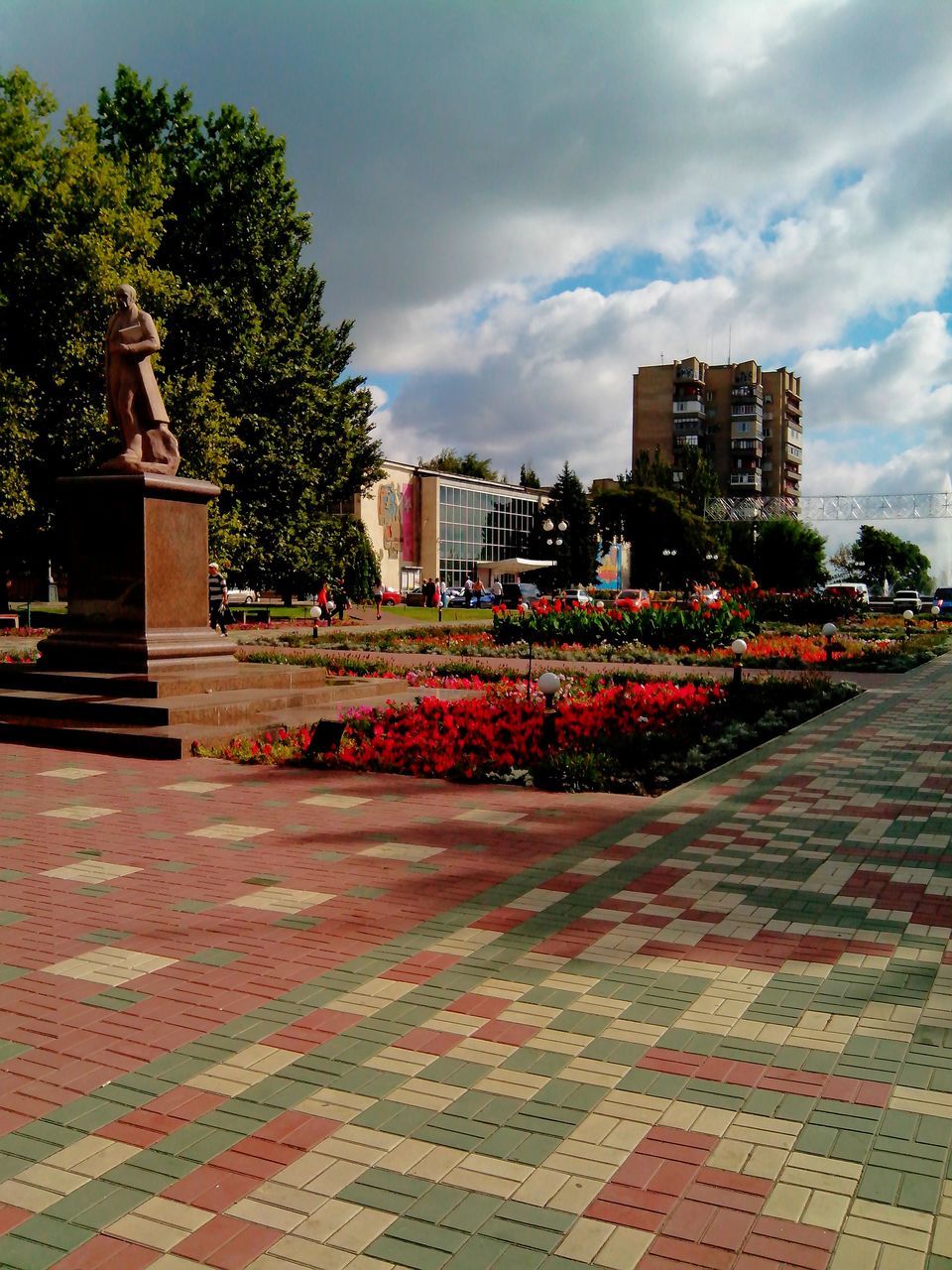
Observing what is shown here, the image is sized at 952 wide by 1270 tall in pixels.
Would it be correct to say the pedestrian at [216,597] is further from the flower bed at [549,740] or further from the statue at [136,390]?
the flower bed at [549,740]

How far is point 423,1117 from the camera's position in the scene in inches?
143

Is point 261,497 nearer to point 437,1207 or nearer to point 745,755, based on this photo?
point 745,755

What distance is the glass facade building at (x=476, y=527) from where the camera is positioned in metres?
82.3

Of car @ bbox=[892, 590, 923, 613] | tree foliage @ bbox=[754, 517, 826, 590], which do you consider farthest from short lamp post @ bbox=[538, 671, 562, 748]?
tree foliage @ bbox=[754, 517, 826, 590]

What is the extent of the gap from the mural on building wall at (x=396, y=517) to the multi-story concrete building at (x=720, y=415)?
46082 millimetres

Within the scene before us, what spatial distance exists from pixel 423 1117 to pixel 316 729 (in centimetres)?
712

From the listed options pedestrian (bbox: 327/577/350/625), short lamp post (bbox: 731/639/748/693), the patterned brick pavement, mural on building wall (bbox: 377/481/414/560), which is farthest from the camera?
mural on building wall (bbox: 377/481/414/560)

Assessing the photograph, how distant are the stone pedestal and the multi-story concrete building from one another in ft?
353

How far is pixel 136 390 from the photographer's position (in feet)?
45.4

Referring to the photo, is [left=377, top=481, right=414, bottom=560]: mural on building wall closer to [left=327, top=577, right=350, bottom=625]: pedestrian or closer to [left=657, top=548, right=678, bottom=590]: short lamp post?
[left=657, top=548, right=678, bottom=590]: short lamp post

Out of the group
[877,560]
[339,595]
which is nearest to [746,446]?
[877,560]

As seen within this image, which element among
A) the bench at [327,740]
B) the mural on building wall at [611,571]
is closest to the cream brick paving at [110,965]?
the bench at [327,740]

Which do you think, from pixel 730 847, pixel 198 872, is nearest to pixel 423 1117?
pixel 198 872

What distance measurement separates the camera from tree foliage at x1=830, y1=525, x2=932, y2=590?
116 m
